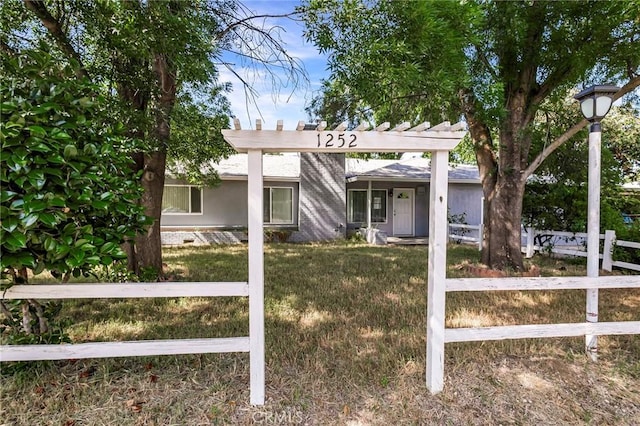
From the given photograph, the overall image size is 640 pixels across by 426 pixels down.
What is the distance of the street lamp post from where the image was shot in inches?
143

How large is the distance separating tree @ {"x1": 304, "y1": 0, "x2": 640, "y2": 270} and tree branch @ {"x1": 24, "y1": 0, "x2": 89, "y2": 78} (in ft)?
10.6

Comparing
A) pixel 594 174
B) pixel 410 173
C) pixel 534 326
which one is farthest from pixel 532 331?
pixel 410 173

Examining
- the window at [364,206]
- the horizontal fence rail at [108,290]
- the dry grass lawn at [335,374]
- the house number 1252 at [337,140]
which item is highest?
the house number 1252 at [337,140]

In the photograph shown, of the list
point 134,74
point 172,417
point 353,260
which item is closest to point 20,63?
point 134,74

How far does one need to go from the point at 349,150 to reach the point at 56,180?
226cm

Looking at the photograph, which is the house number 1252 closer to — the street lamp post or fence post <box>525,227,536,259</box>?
the street lamp post

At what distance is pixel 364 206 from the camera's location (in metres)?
15.5

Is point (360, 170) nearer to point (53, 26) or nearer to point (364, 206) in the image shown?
point (364, 206)

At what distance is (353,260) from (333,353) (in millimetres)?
5791

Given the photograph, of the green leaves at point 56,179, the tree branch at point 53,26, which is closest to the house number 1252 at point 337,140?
the green leaves at point 56,179

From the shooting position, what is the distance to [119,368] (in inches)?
135

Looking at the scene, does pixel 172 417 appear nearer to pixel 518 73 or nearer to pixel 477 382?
pixel 477 382

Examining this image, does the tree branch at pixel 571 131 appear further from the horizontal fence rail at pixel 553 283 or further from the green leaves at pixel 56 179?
the green leaves at pixel 56 179

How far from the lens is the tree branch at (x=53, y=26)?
4.31 metres
